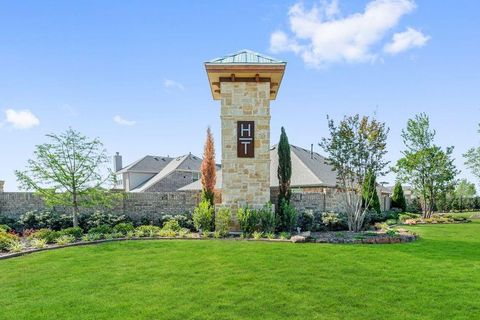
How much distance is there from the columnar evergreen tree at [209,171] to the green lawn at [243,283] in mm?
6590

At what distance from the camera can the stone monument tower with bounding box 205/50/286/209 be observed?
14.4 meters

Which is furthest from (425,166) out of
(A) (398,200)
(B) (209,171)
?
(B) (209,171)

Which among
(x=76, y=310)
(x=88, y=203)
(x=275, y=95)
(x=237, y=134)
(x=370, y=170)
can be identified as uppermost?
(x=275, y=95)

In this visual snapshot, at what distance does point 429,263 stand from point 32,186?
14.7 metres

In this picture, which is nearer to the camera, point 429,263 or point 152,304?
point 152,304

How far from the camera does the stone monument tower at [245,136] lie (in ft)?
47.2

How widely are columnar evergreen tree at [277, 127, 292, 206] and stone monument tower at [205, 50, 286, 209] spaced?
1699mm

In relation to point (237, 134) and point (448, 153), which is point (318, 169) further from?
point (237, 134)

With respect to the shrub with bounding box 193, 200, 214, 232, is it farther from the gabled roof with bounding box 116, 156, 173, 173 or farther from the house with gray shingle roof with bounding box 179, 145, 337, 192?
the gabled roof with bounding box 116, 156, 173, 173

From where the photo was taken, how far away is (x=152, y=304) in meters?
5.69

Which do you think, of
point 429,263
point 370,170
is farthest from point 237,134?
point 429,263

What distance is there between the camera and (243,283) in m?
6.66

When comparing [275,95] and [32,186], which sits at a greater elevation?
[275,95]

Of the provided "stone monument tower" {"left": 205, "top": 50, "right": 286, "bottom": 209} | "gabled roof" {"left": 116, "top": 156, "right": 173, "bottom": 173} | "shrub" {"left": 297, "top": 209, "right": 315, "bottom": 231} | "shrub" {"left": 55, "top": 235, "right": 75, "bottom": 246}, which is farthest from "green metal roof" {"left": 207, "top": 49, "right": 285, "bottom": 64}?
"gabled roof" {"left": 116, "top": 156, "right": 173, "bottom": 173}
